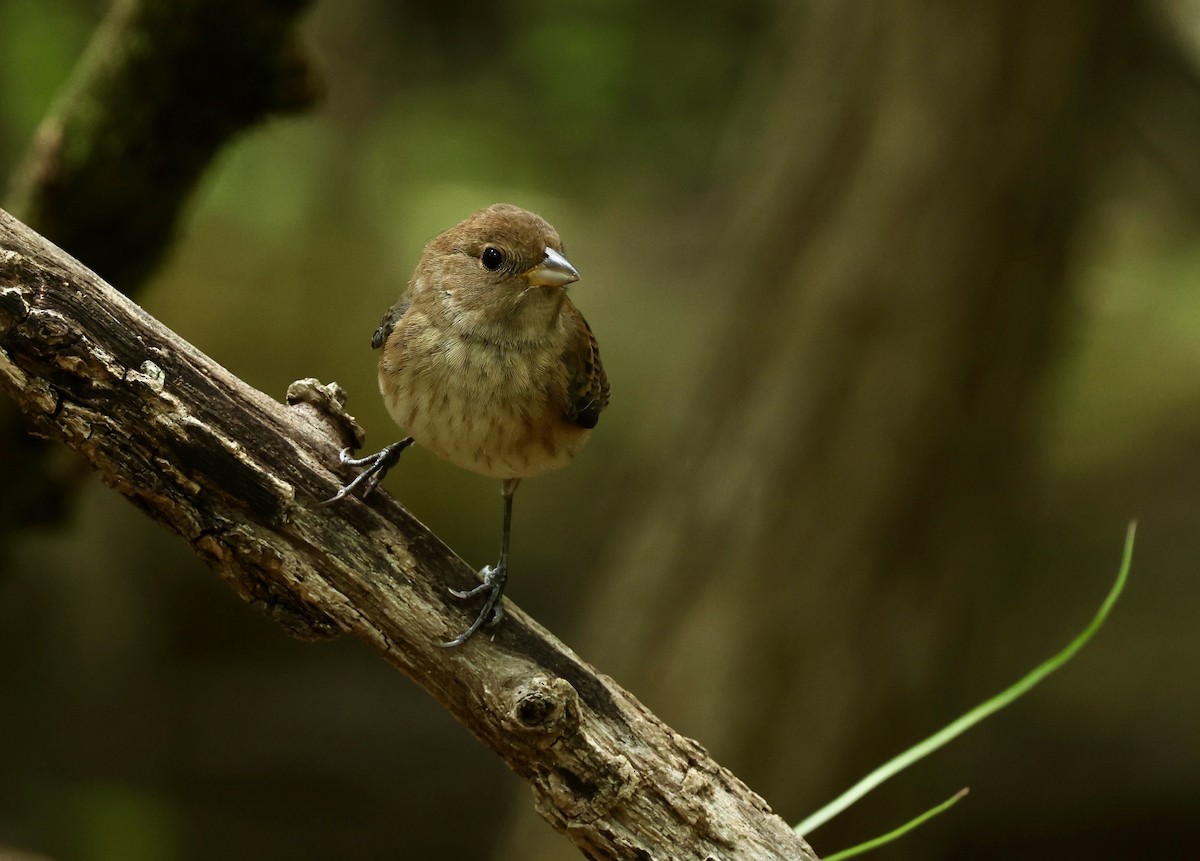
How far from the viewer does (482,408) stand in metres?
2.89

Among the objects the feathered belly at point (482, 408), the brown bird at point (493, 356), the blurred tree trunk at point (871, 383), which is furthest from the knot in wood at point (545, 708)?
the blurred tree trunk at point (871, 383)

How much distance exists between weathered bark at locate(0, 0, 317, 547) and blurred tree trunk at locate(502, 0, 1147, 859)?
248cm

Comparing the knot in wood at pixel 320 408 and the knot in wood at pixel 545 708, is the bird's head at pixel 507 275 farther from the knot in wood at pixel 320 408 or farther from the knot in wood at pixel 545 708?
the knot in wood at pixel 545 708

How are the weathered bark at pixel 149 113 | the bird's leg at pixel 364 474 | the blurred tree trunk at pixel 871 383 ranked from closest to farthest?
the bird's leg at pixel 364 474, the weathered bark at pixel 149 113, the blurred tree trunk at pixel 871 383

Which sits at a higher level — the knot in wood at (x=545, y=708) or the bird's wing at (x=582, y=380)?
the bird's wing at (x=582, y=380)

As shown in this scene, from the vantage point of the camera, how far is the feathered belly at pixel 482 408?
2879mm

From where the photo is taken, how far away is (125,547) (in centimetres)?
696

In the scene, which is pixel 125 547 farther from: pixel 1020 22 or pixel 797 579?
pixel 1020 22

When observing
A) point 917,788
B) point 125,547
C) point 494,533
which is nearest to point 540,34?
point 494,533

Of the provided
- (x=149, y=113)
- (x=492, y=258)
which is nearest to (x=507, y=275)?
(x=492, y=258)

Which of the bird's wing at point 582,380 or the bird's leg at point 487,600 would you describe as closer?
the bird's leg at point 487,600

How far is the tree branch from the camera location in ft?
7.47

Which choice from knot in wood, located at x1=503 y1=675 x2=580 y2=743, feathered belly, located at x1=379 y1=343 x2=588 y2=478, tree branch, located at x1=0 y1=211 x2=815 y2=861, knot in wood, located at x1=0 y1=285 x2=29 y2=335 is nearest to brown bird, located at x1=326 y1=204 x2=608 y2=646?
feathered belly, located at x1=379 y1=343 x2=588 y2=478

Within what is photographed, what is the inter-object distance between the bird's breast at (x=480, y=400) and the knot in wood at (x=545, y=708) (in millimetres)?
631
